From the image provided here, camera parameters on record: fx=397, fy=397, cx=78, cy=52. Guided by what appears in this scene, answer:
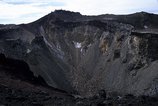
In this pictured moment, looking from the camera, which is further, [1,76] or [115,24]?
[115,24]

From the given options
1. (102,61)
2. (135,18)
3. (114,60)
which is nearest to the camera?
(114,60)

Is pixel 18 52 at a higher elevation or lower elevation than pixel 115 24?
lower

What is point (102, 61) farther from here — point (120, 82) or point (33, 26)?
point (33, 26)

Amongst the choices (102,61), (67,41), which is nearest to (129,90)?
(102,61)

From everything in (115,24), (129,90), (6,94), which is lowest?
(129,90)

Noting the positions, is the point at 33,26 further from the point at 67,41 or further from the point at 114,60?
the point at 114,60

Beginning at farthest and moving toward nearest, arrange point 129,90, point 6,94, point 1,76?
point 129,90, point 1,76, point 6,94
